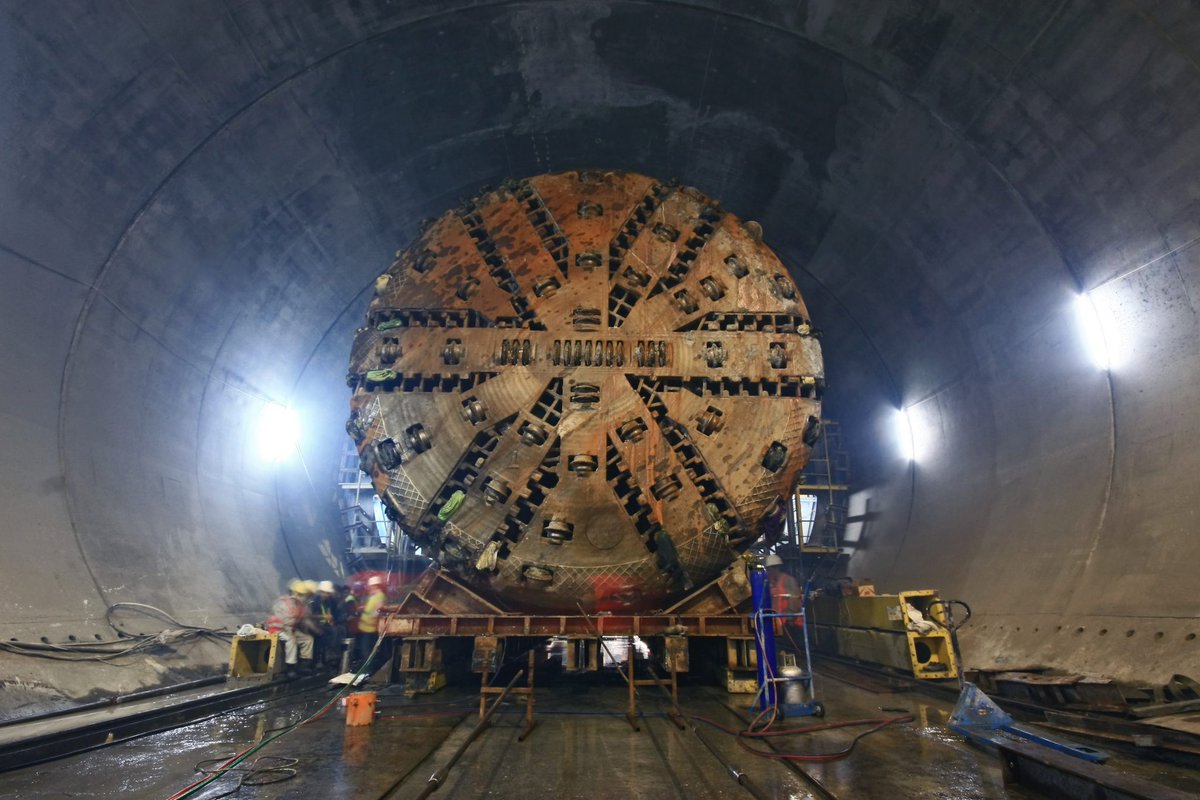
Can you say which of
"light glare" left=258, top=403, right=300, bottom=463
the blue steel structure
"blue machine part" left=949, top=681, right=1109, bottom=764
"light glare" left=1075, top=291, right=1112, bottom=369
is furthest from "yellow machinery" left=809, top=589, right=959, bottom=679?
"light glare" left=258, top=403, right=300, bottom=463

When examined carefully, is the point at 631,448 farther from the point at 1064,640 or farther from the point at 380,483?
the point at 1064,640

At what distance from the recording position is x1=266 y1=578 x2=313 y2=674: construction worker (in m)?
7.16

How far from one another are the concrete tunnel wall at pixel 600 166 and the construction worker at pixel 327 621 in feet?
2.57

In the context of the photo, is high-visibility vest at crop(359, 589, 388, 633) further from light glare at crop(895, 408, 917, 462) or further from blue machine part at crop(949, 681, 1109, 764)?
light glare at crop(895, 408, 917, 462)

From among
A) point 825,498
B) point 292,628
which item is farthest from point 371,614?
point 825,498

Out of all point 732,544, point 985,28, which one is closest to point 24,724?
point 732,544

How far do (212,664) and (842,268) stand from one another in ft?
32.2

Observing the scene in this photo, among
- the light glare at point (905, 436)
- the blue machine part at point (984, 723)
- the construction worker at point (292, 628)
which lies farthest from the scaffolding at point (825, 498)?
the construction worker at point (292, 628)

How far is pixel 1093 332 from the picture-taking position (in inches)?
251

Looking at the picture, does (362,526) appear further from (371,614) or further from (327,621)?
(327,621)

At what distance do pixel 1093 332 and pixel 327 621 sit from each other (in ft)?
30.4

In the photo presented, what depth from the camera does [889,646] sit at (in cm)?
744

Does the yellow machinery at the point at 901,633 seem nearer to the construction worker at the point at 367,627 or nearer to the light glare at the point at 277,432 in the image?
the construction worker at the point at 367,627

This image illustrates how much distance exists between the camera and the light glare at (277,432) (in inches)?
361
